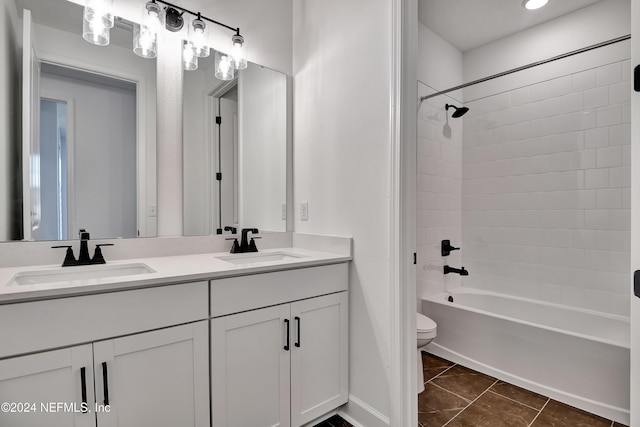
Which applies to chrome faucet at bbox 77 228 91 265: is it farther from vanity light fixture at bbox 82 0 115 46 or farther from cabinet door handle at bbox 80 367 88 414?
vanity light fixture at bbox 82 0 115 46

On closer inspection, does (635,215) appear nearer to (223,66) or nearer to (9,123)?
(223,66)

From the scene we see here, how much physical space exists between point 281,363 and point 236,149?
125 centimetres

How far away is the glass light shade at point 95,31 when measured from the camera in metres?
1.45

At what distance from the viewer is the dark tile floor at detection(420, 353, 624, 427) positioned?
164cm

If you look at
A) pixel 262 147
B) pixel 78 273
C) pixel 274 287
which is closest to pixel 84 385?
pixel 78 273

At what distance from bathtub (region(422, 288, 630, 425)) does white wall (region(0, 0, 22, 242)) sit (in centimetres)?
256

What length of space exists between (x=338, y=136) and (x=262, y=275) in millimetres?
889

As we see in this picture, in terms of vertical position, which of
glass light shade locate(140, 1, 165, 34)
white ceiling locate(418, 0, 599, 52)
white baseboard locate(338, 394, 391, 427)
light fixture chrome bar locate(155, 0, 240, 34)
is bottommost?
white baseboard locate(338, 394, 391, 427)

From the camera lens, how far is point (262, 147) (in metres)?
2.05

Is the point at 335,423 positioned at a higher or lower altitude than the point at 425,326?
lower

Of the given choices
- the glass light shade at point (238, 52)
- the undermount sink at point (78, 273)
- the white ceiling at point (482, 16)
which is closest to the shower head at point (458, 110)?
the white ceiling at point (482, 16)

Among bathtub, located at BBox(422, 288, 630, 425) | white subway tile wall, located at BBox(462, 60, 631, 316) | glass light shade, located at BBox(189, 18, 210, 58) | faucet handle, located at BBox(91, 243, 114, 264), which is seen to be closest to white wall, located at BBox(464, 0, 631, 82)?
white subway tile wall, located at BBox(462, 60, 631, 316)

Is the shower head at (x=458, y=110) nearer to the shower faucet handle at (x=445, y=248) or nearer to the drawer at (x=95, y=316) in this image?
the shower faucet handle at (x=445, y=248)

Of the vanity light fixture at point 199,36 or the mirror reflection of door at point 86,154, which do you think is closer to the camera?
the mirror reflection of door at point 86,154
